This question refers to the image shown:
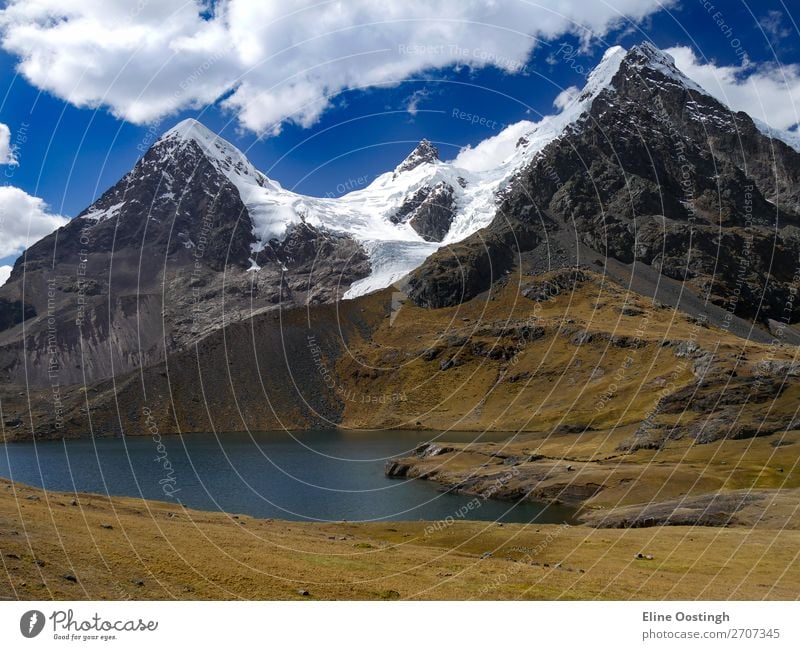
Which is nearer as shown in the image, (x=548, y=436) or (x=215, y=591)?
(x=215, y=591)

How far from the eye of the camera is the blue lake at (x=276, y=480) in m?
95.2

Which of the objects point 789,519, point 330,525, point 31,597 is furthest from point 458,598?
point 789,519

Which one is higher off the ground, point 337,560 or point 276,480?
point 276,480

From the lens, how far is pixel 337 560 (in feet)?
148

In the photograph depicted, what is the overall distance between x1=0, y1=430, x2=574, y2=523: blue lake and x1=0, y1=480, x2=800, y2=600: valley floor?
26138 mm

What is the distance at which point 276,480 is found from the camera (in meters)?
124

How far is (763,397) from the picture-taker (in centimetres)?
14225

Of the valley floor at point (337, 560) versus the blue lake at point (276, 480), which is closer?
the valley floor at point (337, 560)

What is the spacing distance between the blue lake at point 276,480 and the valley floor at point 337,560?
85.8 ft

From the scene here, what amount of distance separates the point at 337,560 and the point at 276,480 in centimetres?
8192

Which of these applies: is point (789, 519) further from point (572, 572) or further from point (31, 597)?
point (31, 597)

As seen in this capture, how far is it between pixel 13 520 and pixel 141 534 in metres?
7.86

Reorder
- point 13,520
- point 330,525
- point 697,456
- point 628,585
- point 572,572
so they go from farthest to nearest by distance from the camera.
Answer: point 697,456, point 330,525, point 572,572, point 628,585, point 13,520

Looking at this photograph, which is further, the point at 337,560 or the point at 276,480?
the point at 276,480
